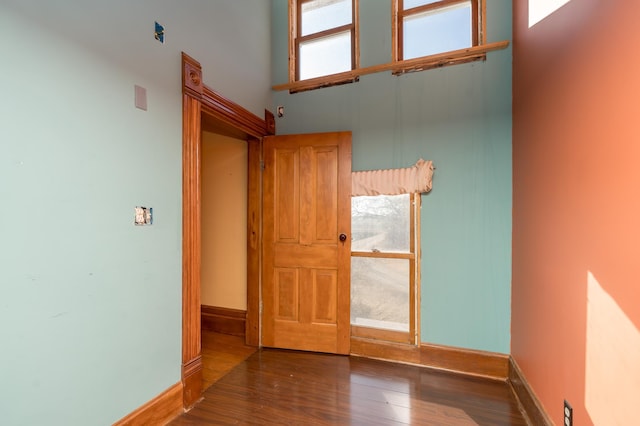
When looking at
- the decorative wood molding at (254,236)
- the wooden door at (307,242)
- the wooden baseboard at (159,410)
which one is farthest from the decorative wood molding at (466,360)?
the wooden baseboard at (159,410)

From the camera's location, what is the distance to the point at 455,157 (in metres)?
2.32

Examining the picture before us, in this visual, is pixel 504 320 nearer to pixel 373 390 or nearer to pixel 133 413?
pixel 373 390

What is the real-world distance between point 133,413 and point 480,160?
284 centimetres

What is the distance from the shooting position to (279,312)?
273 centimetres

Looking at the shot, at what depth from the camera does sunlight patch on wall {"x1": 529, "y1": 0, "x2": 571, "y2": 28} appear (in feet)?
4.88

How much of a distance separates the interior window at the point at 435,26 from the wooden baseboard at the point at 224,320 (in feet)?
9.52

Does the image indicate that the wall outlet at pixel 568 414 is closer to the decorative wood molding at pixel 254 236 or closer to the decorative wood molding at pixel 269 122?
the decorative wood molding at pixel 254 236

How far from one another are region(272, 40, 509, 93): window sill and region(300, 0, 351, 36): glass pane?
535 millimetres

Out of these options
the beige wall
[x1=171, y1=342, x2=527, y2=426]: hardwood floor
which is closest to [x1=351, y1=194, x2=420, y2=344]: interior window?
[x1=171, y1=342, x2=527, y2=426]: hardwood floor

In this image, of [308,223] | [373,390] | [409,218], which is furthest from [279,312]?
[409,218]

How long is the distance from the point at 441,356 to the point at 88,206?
8.56 ft

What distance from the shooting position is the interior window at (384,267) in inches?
96.3

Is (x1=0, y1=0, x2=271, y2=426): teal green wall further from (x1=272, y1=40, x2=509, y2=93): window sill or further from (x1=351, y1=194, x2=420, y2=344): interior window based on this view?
(x1=351, y1=194, x2=420, y2=344): interior window

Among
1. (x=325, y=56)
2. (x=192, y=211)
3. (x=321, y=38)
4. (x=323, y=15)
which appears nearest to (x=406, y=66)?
(x=325, y=56)
